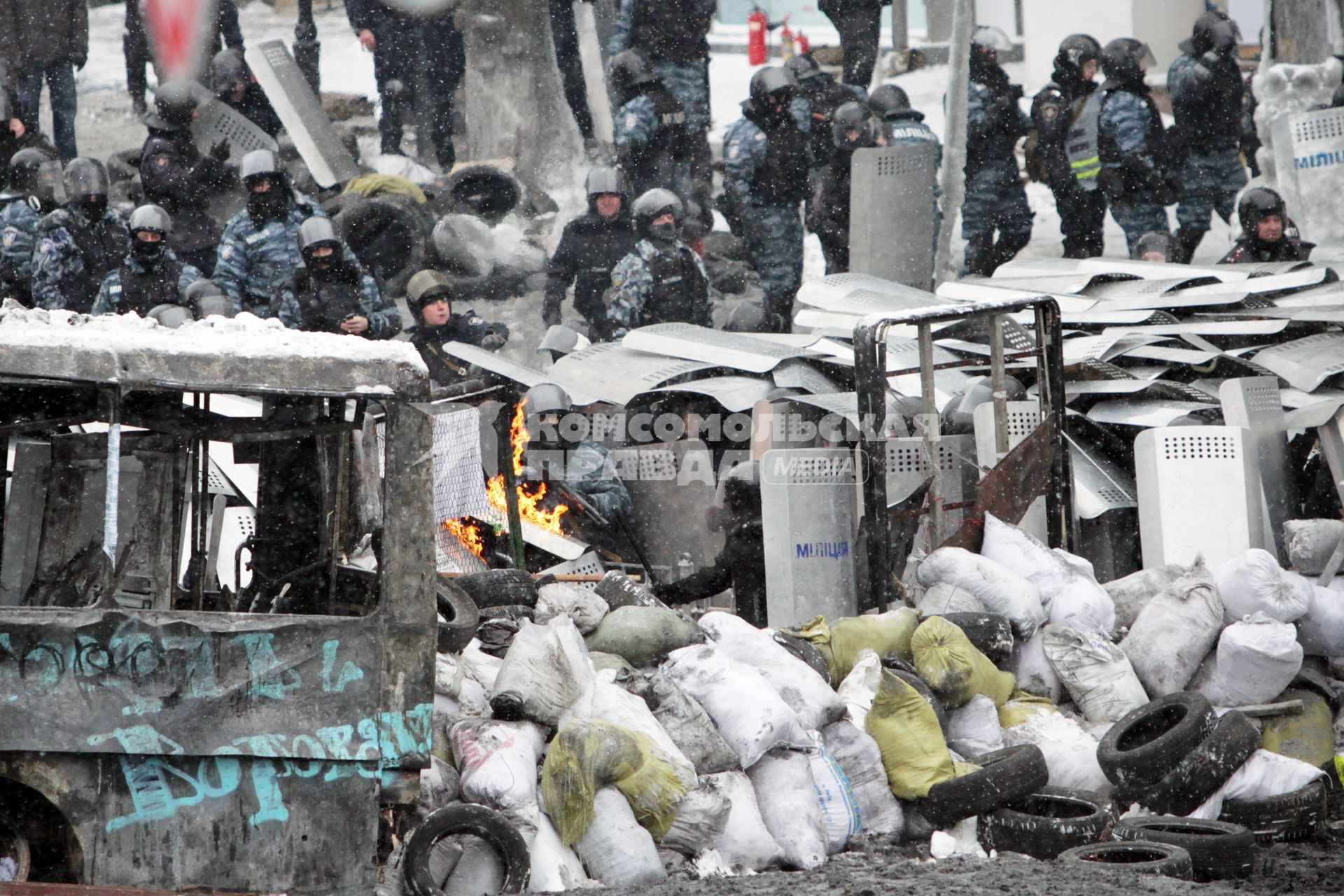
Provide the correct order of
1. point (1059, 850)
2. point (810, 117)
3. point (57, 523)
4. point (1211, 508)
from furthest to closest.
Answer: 1. point (810, 117)
2. point (1211, 508)
3. point (1059, 850)
4. point (57, 523)

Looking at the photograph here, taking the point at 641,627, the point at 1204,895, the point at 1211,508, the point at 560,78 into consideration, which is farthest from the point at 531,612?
the point at 560,78

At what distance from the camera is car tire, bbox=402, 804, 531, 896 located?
15.3 feet

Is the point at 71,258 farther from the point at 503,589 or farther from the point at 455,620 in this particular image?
the point at 455,620

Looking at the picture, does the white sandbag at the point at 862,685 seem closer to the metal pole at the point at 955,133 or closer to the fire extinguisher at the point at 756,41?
the metal pole at the point at 955,133

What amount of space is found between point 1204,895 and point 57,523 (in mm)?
3586

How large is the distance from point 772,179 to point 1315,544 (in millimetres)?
6491

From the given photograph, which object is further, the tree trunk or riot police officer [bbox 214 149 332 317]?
the tree trunk

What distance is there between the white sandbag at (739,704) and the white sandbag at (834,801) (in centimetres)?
9

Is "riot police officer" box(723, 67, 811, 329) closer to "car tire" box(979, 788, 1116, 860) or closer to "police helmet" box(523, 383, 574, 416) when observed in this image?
"police helmet" box(523, 383, 574, 416)

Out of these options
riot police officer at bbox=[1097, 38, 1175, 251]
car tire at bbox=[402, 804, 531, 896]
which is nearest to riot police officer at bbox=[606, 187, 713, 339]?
riot police officer at bbox=[1097, 38, 1175, 251]

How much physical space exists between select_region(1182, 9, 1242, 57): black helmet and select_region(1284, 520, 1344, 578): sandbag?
7949 millimetres

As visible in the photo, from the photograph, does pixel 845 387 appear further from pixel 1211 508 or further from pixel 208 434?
pixel 208 434

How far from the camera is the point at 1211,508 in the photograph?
8.05 m

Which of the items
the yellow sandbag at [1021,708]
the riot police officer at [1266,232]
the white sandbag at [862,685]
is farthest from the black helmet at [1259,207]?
the white sandbag at [862,685]
